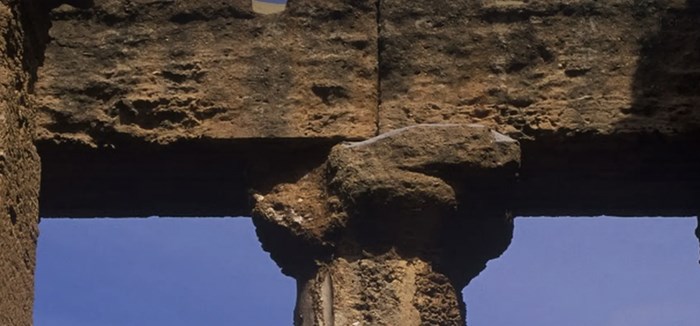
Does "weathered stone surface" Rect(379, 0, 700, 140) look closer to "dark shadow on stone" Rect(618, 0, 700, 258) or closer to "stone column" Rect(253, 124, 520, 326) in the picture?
"dark shadow on stone" Rect(618, 0, 700, 258)

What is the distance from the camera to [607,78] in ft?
33.9

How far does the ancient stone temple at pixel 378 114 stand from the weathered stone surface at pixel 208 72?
1 cm

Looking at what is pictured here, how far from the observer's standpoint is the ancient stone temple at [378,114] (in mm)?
10125

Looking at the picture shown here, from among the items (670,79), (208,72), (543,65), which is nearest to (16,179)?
(208,72)

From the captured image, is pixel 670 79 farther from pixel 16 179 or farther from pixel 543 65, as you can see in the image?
pixel 16 179

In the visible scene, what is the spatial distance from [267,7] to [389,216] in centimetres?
164

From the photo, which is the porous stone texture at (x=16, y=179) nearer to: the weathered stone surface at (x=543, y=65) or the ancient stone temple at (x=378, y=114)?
the ancient stone temple at (x=378, y=114)

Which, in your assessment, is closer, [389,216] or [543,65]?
[389,216]

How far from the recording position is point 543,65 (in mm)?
10391

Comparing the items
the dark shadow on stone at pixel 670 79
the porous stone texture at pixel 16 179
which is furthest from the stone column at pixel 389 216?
the porous stone texture at pixel 16 179

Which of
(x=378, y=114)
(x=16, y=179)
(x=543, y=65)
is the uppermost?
(x=543, y=65)

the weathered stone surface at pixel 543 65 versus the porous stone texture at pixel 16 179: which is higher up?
the weathered stone surface at pixel 543 65

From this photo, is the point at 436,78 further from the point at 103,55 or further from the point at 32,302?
the point at 32,302

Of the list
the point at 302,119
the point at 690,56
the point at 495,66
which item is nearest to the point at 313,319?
the point at 302,119
